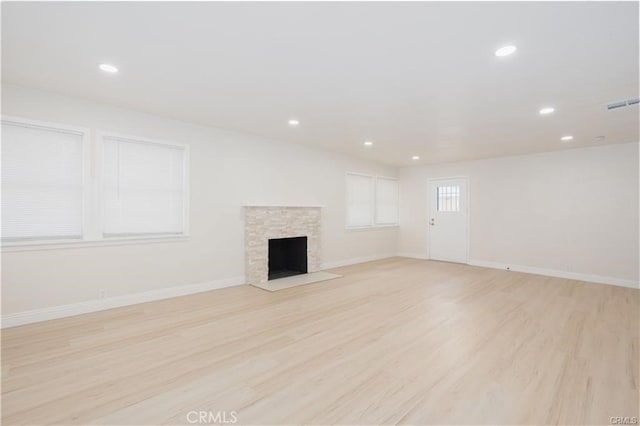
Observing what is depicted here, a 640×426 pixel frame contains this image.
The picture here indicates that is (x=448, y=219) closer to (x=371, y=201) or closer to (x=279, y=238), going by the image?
(x=371, y=201)

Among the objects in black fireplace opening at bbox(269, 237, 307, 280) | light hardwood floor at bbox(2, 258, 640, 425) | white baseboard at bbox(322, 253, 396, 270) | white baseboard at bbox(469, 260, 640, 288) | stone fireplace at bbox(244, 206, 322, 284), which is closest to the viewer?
light hardwood floor at bbox(2, 258, 640, 425)

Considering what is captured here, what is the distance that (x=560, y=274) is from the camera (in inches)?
237

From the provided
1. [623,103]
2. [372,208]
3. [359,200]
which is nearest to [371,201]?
[372,208]

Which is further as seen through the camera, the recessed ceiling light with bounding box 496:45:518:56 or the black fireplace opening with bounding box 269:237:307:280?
the black fireplace opening with bounding box 269:237:307:280

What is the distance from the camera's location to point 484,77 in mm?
2936

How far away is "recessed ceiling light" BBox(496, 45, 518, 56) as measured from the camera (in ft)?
7.87

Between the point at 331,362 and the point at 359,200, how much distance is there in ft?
17.2

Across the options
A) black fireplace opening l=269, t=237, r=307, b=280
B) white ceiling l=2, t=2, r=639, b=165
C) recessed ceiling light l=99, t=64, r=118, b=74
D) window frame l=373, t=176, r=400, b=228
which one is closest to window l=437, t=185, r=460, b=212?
window frame l=373, t=176, r=400, b=228

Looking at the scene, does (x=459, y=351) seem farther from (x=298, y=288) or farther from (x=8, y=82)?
(x=8, y=82)

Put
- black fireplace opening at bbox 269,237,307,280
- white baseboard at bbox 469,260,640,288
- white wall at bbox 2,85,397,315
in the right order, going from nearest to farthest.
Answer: white wall at bbox 2,85,397,315
white baseboard at bbox 469,260,640,288
black fireplace opening at bbox 269,237,307,280

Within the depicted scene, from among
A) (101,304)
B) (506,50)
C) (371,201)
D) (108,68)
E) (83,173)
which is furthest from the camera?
(371,201)

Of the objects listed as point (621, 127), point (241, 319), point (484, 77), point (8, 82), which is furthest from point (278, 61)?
point (621, 127)

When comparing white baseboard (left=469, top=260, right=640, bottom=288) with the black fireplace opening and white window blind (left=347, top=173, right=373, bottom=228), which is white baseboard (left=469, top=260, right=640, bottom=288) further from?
the black fireplace opening

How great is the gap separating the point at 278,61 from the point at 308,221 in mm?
3777
